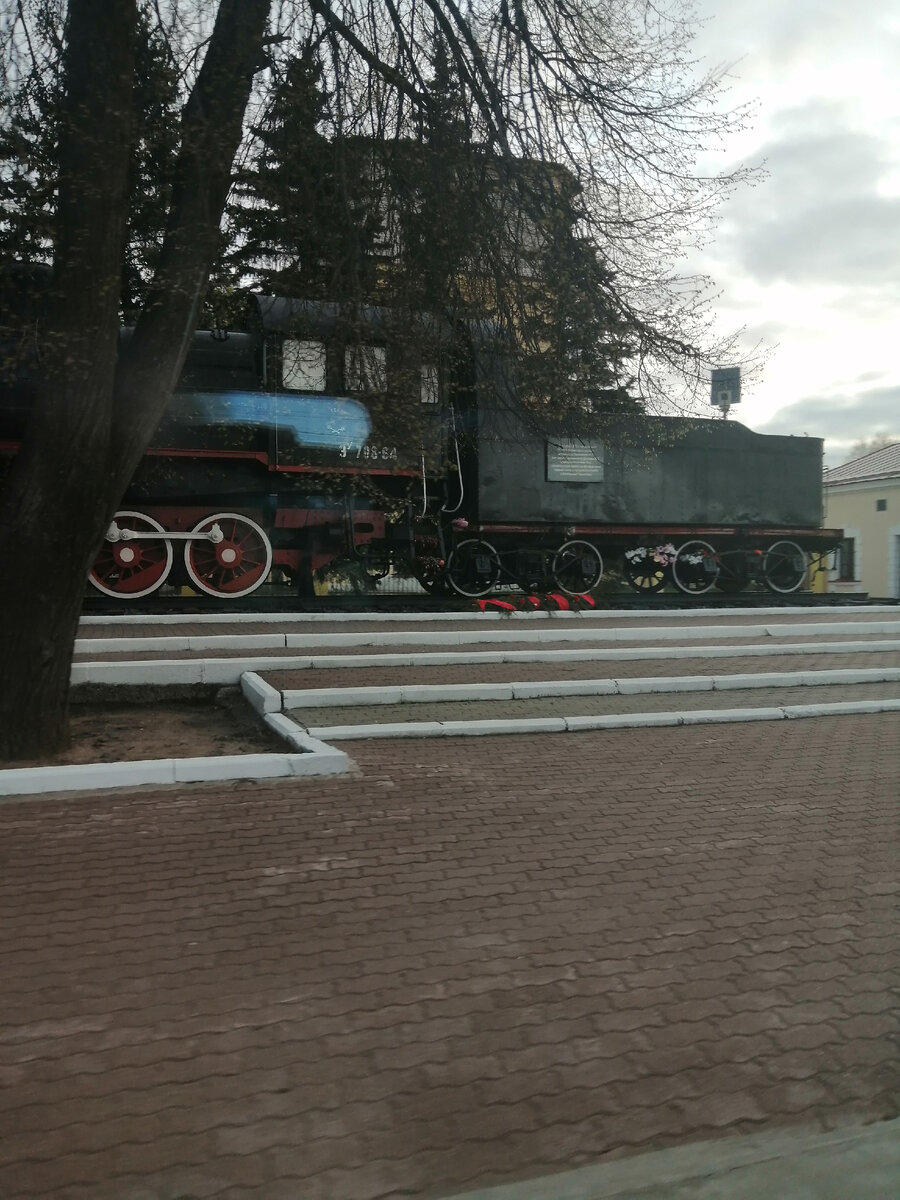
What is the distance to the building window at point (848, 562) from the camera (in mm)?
29328

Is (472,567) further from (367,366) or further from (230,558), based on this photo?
Answer: (367,366)

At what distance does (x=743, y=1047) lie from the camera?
2.99 m

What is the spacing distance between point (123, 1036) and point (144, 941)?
62cm

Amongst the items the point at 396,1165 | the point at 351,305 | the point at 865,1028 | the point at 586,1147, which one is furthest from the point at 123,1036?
the point at 351,305

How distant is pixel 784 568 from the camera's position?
642 inches

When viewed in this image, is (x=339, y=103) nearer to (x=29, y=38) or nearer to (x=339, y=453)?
(x=29, y=38)

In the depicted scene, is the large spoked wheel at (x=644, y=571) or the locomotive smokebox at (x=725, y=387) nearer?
the locomotive smokebox at (x=725, y=387)

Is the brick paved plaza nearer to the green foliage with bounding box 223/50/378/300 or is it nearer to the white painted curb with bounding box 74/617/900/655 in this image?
the white painted curb with bounding box 74/617/900/655

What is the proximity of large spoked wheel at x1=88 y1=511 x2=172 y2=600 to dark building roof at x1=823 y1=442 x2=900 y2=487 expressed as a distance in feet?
82.8

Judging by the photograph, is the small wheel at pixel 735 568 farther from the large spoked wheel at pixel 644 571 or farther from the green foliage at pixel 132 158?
the green foliage at pixel 132 158

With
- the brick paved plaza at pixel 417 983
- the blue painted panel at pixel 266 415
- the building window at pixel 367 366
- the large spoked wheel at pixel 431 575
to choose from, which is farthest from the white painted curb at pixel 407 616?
the brick paved plaza at pixel 417 983

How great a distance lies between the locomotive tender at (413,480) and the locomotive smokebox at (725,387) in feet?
1.78

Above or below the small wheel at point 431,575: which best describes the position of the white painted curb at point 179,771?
below

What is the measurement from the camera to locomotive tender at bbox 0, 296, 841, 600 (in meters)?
8.42
